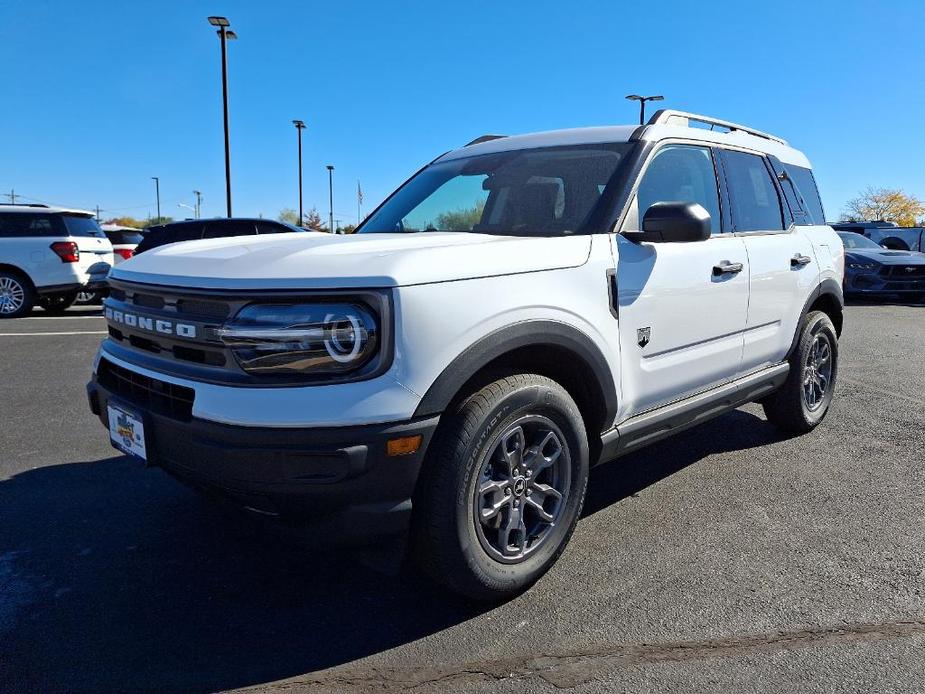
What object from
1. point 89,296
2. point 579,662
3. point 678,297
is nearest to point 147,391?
point 579,662

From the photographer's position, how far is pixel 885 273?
13375 millimetres

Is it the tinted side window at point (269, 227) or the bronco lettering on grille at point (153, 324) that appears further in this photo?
the tinted side window at point (269, 227)

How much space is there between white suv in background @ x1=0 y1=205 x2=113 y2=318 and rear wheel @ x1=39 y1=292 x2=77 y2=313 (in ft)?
1.00

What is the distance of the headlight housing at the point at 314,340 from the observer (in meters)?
2.13

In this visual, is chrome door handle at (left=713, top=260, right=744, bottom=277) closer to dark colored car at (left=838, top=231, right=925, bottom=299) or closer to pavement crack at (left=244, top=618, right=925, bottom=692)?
pavement crack at (left=244, top=618, right=925, bottom=692)

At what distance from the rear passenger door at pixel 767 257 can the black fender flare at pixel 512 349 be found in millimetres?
1378

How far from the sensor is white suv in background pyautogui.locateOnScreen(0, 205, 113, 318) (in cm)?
1112

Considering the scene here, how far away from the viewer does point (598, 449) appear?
296cm

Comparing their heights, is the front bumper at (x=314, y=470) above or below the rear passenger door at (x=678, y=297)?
below

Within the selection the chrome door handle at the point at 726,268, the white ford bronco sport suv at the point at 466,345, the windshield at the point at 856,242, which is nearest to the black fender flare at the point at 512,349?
the white ford bronco sport suv at the point at 466,345

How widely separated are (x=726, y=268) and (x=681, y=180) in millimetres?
492

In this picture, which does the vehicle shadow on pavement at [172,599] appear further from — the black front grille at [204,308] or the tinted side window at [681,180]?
the tinted side window at [681,180]

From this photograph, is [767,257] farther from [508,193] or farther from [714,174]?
[508,193]

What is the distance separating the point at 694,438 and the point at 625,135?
2.29 m
